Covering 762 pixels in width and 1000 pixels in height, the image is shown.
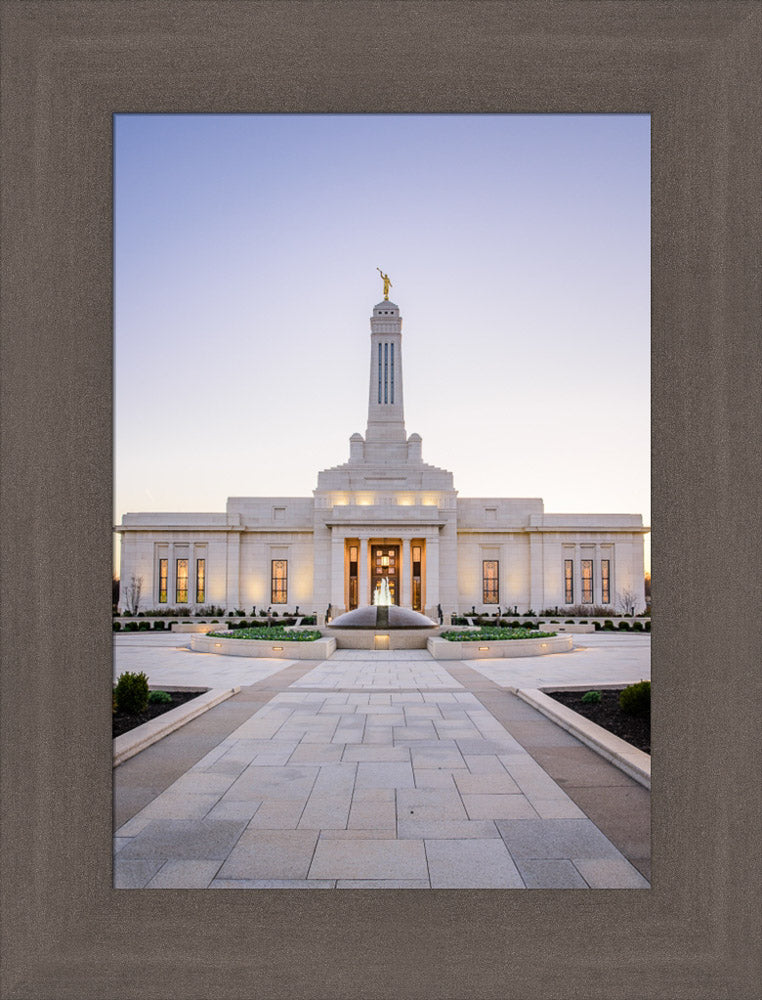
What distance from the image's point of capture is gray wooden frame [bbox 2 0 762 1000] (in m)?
3.23

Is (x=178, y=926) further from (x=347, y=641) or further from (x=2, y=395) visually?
(x=347, y=641)

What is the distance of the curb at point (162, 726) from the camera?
7312mm

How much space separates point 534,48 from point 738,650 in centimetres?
307

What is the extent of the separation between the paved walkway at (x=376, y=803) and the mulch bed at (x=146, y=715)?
653 millimetres

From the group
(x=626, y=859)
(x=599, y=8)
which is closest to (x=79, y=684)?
(x=626, y=859)

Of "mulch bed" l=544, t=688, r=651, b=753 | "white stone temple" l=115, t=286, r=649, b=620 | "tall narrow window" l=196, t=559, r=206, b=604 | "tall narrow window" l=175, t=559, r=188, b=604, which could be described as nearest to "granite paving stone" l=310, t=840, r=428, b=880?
"mulch bed" l=544, t=688, r=651, b=753

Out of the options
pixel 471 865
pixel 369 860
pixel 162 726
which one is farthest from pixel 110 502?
pixel 162 726

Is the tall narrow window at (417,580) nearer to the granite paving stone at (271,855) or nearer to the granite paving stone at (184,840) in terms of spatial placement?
the granite paving stone at (184,840)

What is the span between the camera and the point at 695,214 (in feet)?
11.4

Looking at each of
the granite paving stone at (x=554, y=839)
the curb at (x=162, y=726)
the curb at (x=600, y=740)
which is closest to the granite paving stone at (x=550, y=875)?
the granite paving stone at (x=554, y=839)

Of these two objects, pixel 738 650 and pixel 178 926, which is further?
pixel 178 926

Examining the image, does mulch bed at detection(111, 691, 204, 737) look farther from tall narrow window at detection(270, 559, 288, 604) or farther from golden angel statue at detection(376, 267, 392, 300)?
golden angel statue at detection(376, 267, 392, 300)

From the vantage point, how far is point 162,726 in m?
8.34

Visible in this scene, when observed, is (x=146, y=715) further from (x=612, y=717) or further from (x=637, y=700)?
(x=637, y=700)
